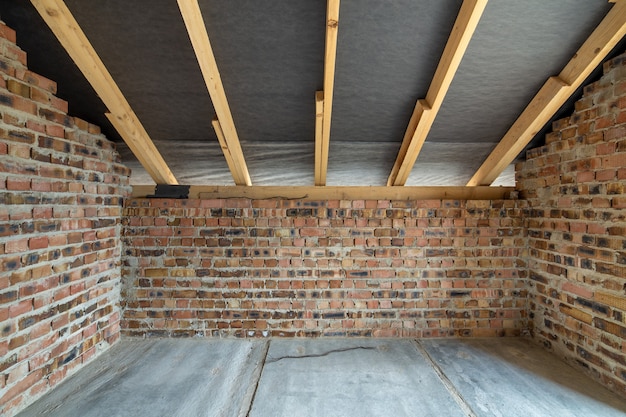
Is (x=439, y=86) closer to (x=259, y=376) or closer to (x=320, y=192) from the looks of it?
(x=320, y=192)

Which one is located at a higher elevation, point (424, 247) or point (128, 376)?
point (424, 247)

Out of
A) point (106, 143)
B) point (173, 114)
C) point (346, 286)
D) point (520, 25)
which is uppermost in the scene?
point (520, 25)

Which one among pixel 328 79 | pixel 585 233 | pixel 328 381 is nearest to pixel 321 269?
pixel 328 381

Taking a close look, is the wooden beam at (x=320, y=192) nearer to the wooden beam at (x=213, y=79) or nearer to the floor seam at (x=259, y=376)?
the wooden beam at (x=213, y=79)

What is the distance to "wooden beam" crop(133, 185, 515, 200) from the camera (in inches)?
126

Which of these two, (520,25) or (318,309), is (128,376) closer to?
(318,309)

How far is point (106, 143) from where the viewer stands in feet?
9.55

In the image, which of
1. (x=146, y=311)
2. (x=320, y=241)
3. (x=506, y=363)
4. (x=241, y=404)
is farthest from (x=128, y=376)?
(x=506, y=363)

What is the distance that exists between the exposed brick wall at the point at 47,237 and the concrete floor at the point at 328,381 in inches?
9.9

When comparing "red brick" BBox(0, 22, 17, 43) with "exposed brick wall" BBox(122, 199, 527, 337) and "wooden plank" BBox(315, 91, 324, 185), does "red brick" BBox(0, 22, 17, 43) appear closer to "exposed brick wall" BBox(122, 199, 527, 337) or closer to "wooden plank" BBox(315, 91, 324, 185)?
"exposed brick wall" BBox(122, 199, 527, 337)

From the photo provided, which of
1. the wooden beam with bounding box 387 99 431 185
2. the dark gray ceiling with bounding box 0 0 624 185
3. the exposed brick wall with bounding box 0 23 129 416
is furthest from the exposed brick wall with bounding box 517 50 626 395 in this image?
the exposed brick wall with bounding box 0 23 129 416

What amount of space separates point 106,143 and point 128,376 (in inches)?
77.3

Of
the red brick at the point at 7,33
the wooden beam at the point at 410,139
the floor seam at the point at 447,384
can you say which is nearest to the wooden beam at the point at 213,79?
the red brick at the point at 7,33

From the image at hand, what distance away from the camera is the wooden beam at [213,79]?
6.09ft
